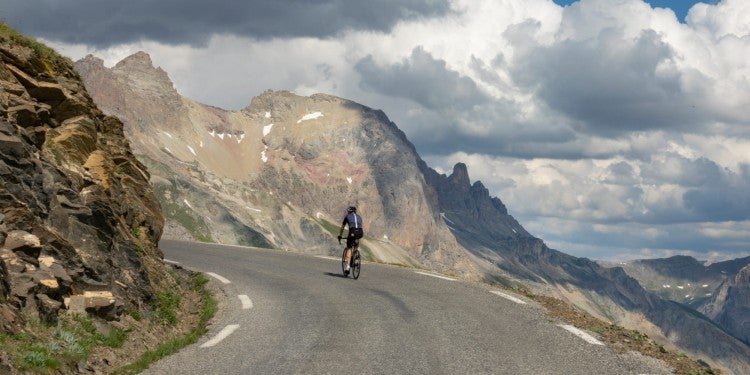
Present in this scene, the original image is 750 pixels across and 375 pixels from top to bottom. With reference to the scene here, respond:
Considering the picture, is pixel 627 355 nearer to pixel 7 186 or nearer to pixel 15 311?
pixel 15 311

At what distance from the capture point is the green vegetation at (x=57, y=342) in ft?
28.1

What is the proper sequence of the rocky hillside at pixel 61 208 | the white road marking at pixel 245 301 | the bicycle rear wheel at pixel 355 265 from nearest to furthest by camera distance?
the rocky hillside at pixel 61 208 → the white road marking at pixel 245 301 → the bicycle rear wheel at pixel 355 265

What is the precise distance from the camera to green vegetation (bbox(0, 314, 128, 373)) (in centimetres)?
857

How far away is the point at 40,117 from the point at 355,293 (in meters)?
8.38

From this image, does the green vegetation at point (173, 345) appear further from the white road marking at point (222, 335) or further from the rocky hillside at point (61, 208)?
the rocky hillside at point (61, 208)

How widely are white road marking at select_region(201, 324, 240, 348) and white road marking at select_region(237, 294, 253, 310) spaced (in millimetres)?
2311

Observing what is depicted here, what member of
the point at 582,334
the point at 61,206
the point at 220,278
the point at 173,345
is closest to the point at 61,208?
the point at 61,206

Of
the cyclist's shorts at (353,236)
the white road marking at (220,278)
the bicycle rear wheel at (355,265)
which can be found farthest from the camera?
the cyclist's shorts at (353,236)

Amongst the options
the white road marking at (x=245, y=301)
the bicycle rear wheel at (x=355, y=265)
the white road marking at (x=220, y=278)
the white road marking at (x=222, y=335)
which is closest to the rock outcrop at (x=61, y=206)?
the white road marking at (x=222, y=335)

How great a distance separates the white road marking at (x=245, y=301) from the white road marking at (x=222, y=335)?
231 centimetres

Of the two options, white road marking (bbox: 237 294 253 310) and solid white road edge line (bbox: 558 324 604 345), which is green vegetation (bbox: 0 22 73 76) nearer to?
white road marking (bbox: 237 294 253 310)

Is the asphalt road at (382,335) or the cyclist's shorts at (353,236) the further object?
the cyclist's shorts at (353,236)

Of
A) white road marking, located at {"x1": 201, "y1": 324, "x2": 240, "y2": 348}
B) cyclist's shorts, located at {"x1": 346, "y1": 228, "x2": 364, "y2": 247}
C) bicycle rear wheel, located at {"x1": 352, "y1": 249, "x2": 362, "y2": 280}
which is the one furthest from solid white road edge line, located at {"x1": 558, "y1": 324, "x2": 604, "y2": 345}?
cyclist's shorts, located at {"x1": 346, "y1": 228, "x2": 364, "y2": 247}

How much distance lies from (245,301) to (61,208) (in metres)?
5.03
